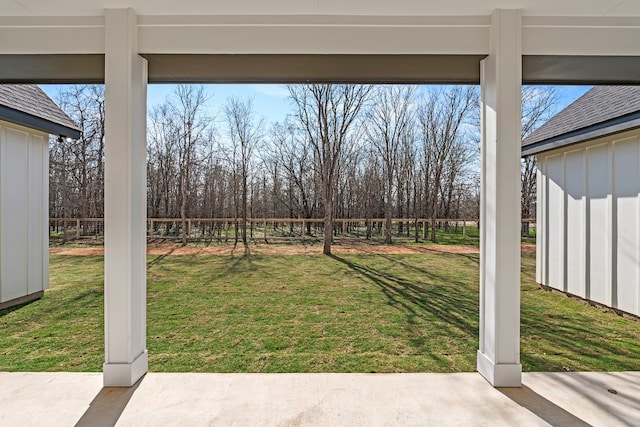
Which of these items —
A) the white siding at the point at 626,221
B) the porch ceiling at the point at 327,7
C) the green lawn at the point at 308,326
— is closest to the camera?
the porch ceiling at the point at 327,7

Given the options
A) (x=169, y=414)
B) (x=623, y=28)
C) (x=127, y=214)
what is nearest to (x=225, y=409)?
(x=169, y=414)

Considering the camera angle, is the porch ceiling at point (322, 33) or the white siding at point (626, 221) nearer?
the porch ceiling at point (322, 33)

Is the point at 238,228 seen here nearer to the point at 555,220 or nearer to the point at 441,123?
the point at 441,123

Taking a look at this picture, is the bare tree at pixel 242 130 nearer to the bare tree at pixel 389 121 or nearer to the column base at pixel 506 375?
the bare tree at pixel 389 121

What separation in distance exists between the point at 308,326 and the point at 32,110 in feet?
15.7

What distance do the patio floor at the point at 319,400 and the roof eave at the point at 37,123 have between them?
3.46 meters

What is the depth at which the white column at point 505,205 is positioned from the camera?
2.22 m

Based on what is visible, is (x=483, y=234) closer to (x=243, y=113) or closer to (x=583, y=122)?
(x=583, y=122)

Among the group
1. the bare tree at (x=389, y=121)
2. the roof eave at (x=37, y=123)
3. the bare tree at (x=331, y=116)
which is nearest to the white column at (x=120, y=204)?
the roof eave at (x=37, y=123)

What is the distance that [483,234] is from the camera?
2402mm

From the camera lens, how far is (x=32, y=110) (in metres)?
4.66

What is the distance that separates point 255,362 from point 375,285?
3635 mm

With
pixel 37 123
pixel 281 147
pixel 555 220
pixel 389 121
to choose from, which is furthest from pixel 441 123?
pixel 37 123

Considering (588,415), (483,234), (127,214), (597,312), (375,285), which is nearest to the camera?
(588,415)
